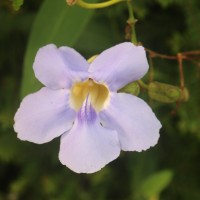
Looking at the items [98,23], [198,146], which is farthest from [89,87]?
[198,146]

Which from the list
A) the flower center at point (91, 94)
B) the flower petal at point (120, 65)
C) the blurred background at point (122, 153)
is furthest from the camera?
the blurred background at point (122, 153)

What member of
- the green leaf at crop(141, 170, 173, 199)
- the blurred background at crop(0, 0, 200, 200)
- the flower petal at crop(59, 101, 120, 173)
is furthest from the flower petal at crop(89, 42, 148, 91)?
the green leaf at crop(141, 170, 173, 199)

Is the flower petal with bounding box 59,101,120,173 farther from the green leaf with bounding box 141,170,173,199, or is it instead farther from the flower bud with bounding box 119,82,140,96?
the green leaf with bounding box 141,170,173,199

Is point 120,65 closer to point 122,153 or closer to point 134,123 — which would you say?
point 134,123

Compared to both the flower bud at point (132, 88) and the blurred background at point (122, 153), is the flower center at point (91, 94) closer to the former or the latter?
the flower bud at point (132, 88)

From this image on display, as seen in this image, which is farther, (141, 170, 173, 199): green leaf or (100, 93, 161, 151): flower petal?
(141, 170, 173, 199): green leaf

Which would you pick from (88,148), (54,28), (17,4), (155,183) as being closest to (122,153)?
(155,183)

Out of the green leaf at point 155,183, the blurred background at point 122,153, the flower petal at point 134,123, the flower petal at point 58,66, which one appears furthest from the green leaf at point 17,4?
the green leaf at point 155,183
